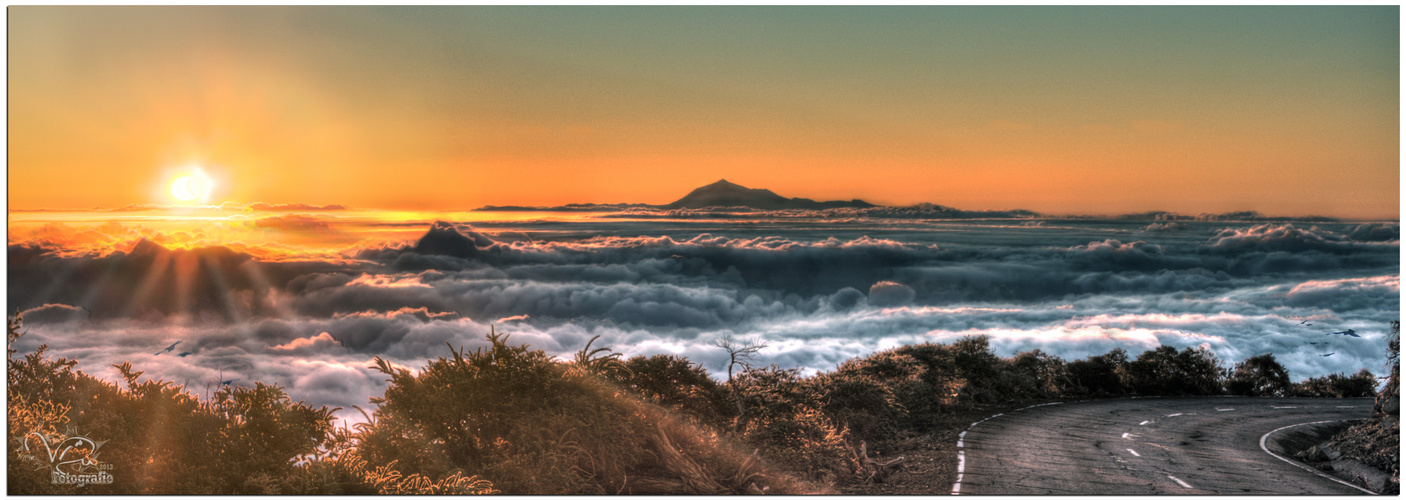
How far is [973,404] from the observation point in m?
22.1

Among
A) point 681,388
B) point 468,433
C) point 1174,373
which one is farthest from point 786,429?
point 1174,373

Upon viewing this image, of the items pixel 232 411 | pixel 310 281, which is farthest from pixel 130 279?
pixel 232 411

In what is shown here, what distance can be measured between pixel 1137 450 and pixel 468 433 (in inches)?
538

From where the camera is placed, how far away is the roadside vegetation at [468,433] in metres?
7.94

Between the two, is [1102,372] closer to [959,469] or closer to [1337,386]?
[1337,386]

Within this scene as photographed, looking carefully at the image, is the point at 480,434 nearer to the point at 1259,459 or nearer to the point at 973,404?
the point at 1259,459

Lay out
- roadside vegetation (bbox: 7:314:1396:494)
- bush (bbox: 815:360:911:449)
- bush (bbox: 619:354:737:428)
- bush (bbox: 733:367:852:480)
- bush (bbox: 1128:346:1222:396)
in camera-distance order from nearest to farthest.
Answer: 1. roadside vegetation (bbox: 7:314:1396:494)
2. bush (bbox: 619:354:737:428)
3. bush (bbox: 733:367:852:480)
4. bush (bbox: 815:360:911:449)
5. bush (bbox: 1128:346:1222:396)

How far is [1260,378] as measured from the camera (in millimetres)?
29047

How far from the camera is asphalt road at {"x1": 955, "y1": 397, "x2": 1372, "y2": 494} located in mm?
11852

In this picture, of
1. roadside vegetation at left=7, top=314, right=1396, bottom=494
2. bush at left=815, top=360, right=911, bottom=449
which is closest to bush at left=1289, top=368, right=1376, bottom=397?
bush at left=815, top=360, right=911, bottom=449

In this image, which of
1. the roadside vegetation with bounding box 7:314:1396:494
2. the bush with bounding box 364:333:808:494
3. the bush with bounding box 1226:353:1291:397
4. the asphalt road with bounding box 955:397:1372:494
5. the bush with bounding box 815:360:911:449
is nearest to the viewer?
the roadside vegetation with bounding box 7:314:1396:494

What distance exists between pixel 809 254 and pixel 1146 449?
8527 millimetres

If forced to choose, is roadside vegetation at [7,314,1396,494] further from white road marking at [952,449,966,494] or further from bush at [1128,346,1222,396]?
bush at [1128,346,1222,396]

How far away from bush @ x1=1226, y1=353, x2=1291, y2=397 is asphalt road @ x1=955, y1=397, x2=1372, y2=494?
4180 mm
